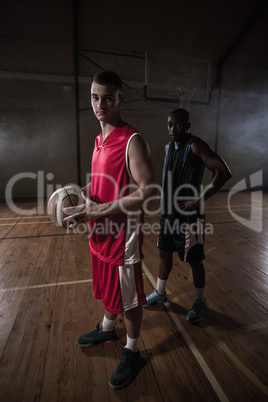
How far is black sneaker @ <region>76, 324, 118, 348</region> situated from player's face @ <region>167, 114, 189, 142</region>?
1488 mm

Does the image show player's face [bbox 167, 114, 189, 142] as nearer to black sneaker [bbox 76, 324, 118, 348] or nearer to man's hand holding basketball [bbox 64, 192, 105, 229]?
man's hand holding basketball [bbox 64, 192, 105, 229]

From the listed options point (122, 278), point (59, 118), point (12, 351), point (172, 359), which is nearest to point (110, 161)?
point (122, 278)

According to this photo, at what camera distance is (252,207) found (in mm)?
5719

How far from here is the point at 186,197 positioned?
171cm

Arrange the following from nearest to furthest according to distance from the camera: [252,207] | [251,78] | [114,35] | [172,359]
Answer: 1. [172,359]
2. [252,207]
3. [114,35]
4. [251,78]

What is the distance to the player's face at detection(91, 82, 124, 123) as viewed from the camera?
1.13 meters

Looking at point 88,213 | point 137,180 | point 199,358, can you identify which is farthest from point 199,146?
point 199,358

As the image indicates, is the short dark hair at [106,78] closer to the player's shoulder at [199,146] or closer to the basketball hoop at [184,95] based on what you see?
the player's shoulder at [199,146]

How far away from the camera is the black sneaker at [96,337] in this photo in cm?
157

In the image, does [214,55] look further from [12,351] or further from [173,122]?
[12,351]

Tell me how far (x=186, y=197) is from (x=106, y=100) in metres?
0.90

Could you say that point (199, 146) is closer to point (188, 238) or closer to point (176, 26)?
point (188, 238)

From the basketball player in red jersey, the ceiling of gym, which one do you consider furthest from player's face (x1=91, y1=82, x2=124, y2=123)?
the ceiling of gym

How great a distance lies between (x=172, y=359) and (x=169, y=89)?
7.27 meters
